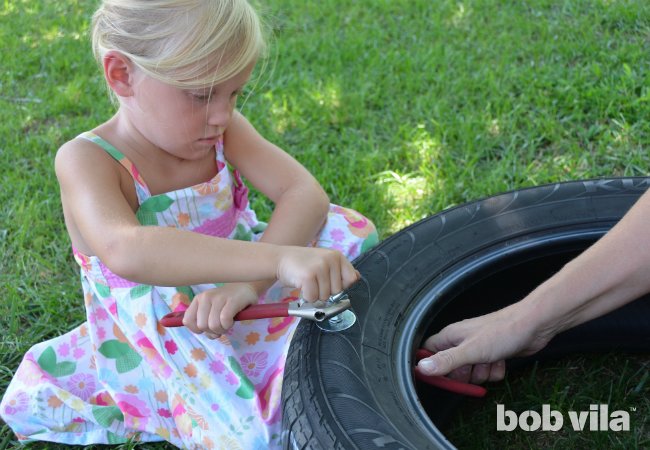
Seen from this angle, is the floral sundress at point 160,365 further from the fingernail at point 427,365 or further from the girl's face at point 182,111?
the fingernail at point 427,365

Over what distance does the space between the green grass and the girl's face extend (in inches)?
28.1

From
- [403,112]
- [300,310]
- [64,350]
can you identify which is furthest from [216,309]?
[403,112]

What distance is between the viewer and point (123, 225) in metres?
1.55

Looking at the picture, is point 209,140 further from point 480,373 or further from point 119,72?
point 480,373

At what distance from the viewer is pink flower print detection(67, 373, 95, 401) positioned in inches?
75.8

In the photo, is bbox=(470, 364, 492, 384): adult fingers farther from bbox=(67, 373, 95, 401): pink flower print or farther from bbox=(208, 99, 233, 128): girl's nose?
bbox=(67, 373, 95, 401): pink flower print

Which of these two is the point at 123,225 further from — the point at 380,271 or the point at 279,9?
the point at 279,9

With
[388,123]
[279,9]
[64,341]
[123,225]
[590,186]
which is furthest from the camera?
[279,9]

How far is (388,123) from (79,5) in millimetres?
2055

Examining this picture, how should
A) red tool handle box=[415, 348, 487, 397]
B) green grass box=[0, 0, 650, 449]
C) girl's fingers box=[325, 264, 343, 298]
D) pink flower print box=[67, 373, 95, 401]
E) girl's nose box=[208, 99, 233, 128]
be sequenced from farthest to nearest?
green grass box=[0, 0, 650, 449], pink flower print box=[67, 373, 95, 401], girl's nose box=[208, 99, 233, 128], red tool handle box=[415, 348, 487, 397], girl's fingers box=[325, 264, 343, 298]

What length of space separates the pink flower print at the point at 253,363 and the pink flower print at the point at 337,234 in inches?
13.6

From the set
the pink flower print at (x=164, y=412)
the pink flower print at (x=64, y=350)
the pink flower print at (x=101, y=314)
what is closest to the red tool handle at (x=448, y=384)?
the pink flower print at (x=164, y=412)

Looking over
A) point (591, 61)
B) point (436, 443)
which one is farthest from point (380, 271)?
point (591, 61)

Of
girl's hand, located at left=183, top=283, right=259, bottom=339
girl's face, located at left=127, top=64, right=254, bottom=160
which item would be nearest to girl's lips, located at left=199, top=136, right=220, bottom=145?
girl's face, located at left=127, top=64, right=254, bottom=160
